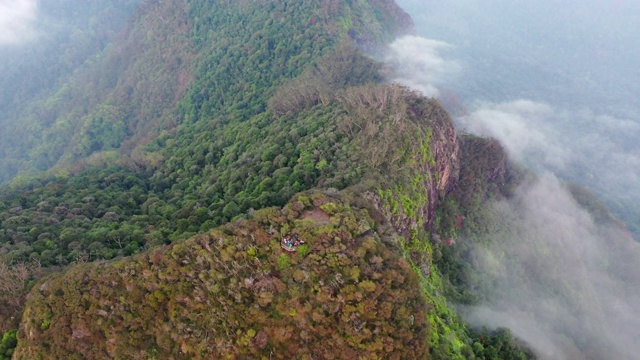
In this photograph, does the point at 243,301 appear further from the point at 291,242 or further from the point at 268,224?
the point at 268,224

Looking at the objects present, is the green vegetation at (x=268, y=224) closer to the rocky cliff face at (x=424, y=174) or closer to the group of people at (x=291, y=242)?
the rocky cliff face at (x=424, y=174)

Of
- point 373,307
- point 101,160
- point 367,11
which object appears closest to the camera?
point 373,307

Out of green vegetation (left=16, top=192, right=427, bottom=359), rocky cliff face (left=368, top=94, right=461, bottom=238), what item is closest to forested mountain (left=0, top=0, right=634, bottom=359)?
green vegetation (left=16, top=192, right=427, bottom=359)

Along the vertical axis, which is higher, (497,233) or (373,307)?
(373,307)

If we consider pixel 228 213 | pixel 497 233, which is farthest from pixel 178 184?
pixel 497 233

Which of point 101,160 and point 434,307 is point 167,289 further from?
point 101,160

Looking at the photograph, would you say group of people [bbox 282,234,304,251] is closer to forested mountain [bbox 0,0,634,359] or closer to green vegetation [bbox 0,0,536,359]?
forested mountain [bbox 0,0,634,359]

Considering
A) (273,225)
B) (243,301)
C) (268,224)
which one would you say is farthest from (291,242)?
(243,301)
